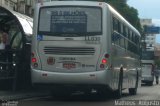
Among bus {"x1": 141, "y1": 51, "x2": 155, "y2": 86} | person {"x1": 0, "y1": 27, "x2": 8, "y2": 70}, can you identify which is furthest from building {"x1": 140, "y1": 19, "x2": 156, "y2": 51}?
person {"x1": 0, "y1": 27, "x2": 8, "y2": 70}

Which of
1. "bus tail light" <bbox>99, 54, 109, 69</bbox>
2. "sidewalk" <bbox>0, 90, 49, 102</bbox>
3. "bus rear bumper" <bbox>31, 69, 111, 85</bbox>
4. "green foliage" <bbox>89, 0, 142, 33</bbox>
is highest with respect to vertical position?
"green foliage" <bbox>89, 0, 142, 33</bbox>

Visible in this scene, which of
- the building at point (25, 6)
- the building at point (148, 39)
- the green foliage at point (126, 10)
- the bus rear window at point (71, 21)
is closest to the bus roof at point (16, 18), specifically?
the bus rear window at point (71, 21)

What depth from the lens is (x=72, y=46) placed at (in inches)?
778

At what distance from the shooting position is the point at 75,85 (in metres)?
19.8

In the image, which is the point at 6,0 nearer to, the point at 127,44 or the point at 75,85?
the point at 127,44

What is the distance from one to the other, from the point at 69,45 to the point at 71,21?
2.75 feet

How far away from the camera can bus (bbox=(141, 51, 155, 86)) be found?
50.3 metres

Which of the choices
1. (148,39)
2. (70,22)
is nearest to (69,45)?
(70,22)

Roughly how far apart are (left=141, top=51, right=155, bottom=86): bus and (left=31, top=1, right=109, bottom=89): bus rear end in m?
30.6

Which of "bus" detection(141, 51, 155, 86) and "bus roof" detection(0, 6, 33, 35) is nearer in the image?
"bus roof" detection(0, 6, 33, 35)

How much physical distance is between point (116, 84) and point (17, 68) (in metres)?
3.79

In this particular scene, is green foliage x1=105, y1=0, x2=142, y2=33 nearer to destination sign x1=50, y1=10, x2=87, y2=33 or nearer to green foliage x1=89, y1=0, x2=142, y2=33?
green foliage x1=89, y1=0, x2=142, y2=33

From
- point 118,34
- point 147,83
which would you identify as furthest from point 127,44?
Answer: point 147,83

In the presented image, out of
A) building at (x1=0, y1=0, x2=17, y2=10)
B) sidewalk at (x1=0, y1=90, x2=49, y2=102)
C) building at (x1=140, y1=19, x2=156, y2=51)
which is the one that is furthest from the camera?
building at (x1=140, y1=19, x2=156, y2=51)
